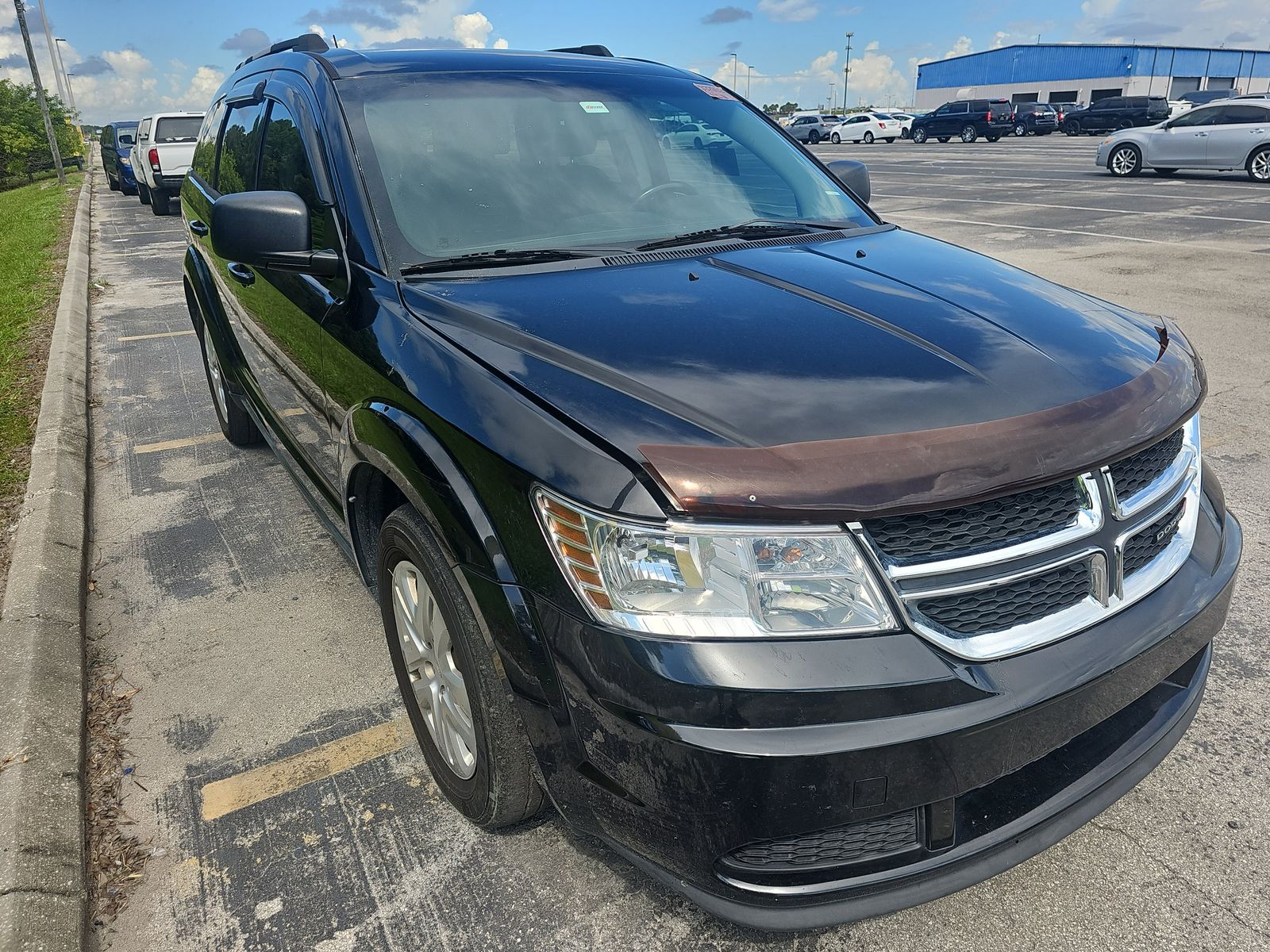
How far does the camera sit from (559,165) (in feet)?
9.69

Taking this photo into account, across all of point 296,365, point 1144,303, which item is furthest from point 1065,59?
point 296,365

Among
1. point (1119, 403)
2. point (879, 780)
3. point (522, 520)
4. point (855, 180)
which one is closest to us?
point (879, 780)

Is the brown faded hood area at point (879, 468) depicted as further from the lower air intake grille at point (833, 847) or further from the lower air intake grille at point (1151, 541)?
the lower air intake grille at point (833, 847)

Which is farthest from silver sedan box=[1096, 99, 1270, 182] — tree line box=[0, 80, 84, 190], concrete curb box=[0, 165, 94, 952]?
tree line box=[0, 80, 84, 190]

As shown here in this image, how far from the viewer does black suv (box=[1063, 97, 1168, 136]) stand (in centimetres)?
4134

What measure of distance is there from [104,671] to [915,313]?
287cm

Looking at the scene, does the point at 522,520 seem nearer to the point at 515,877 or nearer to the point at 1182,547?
the point at 515,877

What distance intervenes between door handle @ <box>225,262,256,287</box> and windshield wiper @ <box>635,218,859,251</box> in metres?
1.66

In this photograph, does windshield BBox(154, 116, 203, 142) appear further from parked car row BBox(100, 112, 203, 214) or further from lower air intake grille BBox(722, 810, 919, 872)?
lower air intake grille BBox(722, 810, 919, 872)

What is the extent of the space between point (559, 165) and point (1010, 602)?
6.47 ft

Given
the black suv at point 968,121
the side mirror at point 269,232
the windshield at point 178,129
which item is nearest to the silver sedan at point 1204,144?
the windshield at point 178,129

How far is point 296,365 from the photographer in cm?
310

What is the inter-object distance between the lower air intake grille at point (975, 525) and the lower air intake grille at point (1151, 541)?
8.7 inches

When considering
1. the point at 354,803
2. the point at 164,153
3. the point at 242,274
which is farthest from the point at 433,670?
the point at 164,153
